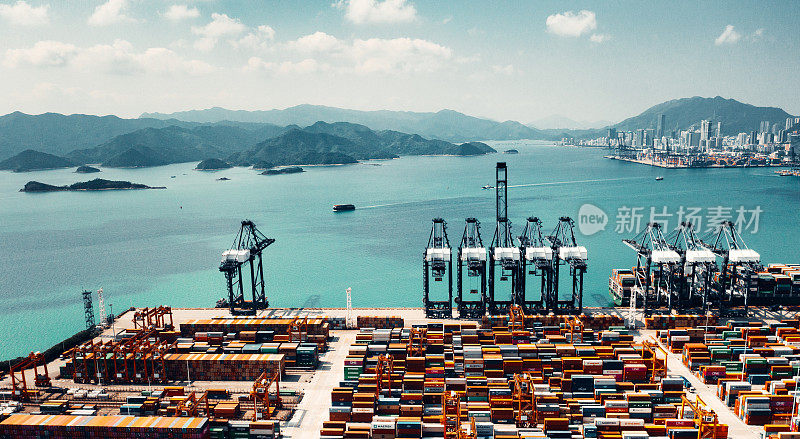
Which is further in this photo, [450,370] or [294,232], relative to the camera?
[294,232]

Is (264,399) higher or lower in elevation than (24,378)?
lower

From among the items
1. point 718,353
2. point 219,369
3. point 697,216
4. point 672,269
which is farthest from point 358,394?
point 697,216

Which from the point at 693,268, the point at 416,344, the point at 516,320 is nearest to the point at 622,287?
the point at 693,268

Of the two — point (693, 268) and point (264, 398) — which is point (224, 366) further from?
point (693, 268)

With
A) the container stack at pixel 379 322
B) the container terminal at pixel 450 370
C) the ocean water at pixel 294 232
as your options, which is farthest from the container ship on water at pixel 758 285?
the container stack at pixel 379 322

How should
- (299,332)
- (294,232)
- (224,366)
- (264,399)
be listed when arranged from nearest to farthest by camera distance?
(264,399), (224,366), (299,332), (294,232)

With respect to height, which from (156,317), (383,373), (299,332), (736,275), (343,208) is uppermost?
(343,208)

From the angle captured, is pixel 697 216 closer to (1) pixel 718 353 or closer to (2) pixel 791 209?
(2) pixel 791 209
